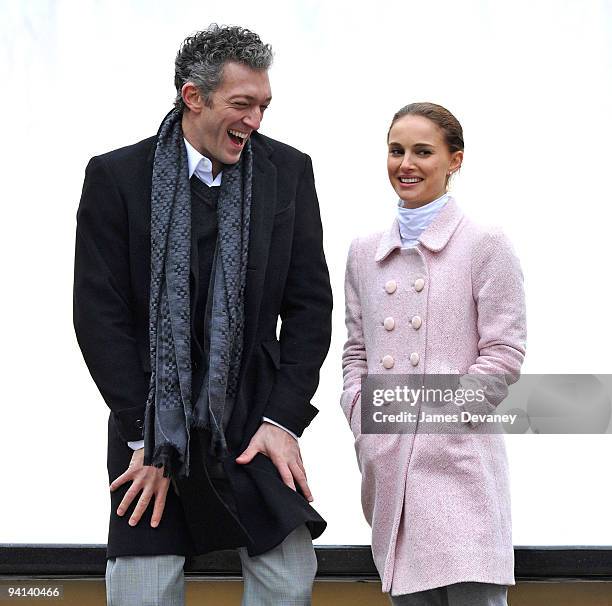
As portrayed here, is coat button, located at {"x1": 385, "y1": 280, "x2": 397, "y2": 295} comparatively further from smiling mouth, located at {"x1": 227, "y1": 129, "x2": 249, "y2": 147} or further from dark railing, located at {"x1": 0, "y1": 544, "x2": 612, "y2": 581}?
dark railing, located at {"x1": 0, "y1": 544, "x2": 612, "y2": 581}

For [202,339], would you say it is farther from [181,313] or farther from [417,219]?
[417,219]

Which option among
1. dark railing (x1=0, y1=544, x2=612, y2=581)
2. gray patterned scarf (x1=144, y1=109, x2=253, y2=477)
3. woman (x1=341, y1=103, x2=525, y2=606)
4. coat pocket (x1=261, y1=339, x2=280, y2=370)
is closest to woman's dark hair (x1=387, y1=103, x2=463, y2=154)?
woman (x1=341, y1=103, x2=525, y2=606)

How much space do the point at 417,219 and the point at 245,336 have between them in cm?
52

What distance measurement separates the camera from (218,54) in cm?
260

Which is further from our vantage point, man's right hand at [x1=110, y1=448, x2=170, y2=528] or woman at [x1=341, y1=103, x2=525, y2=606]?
woman at [x1=341, y1=103, x2=525, y2=606]

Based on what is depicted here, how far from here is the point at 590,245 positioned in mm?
3529

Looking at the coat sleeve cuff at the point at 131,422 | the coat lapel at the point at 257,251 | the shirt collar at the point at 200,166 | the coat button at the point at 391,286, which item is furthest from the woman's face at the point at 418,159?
the coat sleeve cuff at the point at 131,422

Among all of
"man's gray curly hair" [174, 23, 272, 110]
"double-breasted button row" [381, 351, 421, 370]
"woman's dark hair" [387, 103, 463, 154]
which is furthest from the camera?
"woman's dark hair" [387, 103, 463, 154]

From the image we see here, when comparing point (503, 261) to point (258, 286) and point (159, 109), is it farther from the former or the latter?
point (159, 109)

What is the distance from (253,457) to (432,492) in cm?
40

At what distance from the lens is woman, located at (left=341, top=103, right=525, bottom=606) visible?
2.65m

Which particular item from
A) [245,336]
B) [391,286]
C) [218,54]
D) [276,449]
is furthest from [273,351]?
[218,54]

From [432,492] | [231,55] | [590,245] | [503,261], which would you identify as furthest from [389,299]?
[590,245]

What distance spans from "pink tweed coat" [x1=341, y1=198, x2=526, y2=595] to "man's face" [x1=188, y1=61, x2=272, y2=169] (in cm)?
46
